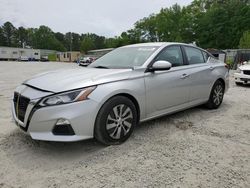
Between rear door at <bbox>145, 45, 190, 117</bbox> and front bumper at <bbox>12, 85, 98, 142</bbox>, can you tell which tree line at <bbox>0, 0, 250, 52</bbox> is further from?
front bumper at <bbox>12, 85, 98, 142</bbox>

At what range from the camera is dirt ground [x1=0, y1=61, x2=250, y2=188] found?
2.65 metres

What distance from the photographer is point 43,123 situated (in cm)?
302

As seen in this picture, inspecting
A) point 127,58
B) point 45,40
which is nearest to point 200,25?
point 127,58

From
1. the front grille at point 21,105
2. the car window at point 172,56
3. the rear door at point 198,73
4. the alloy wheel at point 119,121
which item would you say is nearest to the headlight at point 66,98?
the front grille at point 21,105

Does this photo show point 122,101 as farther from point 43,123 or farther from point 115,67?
point 43,123

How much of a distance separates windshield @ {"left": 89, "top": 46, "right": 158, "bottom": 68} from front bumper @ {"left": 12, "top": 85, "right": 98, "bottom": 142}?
117cm

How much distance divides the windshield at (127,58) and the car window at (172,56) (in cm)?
17

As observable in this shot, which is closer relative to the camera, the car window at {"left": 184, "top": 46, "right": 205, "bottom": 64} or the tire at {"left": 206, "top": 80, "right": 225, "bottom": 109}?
the car window at {"left": 184, "top": 46, "right": 205, "bottom": 64}

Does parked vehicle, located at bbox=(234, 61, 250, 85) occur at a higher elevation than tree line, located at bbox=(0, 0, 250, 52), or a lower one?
lower

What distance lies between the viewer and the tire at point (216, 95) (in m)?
5.33

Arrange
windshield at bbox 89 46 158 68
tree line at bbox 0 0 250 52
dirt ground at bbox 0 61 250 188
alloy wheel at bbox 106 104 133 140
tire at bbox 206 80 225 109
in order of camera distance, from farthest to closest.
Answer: tree line at bbox 0 0 250 52 → tire at bbox 206 80 225 109 → windshield at bbox 89 46 158 68 → alloy wheel at bbox 106 104 133 140 → dirt ground at bbox 0 61 250 188

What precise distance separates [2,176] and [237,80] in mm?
9242

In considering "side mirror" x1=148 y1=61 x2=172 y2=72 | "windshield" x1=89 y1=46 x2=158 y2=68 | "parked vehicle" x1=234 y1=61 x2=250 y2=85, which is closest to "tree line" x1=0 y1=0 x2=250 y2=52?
"parked vehicle" x1=234 y1=61 x2=250 y2=85

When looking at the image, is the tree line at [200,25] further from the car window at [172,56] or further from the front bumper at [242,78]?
the car window at [172,56]
